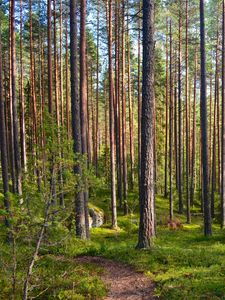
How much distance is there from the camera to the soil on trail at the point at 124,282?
7.78 metres

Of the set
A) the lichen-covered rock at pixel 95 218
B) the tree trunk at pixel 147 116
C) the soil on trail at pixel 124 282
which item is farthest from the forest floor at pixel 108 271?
the lichen-covered rock at pixel 95 218

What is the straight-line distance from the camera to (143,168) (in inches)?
402

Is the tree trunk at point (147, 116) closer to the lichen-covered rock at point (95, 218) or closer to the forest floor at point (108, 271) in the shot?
the forest floor at point (108, 271)

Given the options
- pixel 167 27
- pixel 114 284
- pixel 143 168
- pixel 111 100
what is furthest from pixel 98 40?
pixel 114 284

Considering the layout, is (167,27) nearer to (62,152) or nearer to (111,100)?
(111,100)

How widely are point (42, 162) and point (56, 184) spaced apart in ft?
1.66

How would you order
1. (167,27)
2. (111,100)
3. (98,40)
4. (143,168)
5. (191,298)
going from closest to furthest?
(191,298) → (143,168) → (111,100) → (167,27) → (98,40)

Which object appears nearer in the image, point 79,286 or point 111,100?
point 79,286

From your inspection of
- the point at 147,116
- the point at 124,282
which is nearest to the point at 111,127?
the point at 147,116

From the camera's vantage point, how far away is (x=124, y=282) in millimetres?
8695

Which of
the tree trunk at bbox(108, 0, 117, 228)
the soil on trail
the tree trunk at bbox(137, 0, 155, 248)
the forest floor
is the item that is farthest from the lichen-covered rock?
the tree trunk at bbox(137, 0, 155, 248)

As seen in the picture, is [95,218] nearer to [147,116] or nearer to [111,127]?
[111,127]

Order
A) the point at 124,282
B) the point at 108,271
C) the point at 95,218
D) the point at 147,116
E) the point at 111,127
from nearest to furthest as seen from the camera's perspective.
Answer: the point at 124,282 → the point at 108,271 → the point at 147,116 → the point at 111,127 → the point at 95,218

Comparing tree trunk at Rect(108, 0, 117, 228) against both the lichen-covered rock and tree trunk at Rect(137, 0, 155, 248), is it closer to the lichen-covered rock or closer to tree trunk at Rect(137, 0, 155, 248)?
the lichen-covered rock
